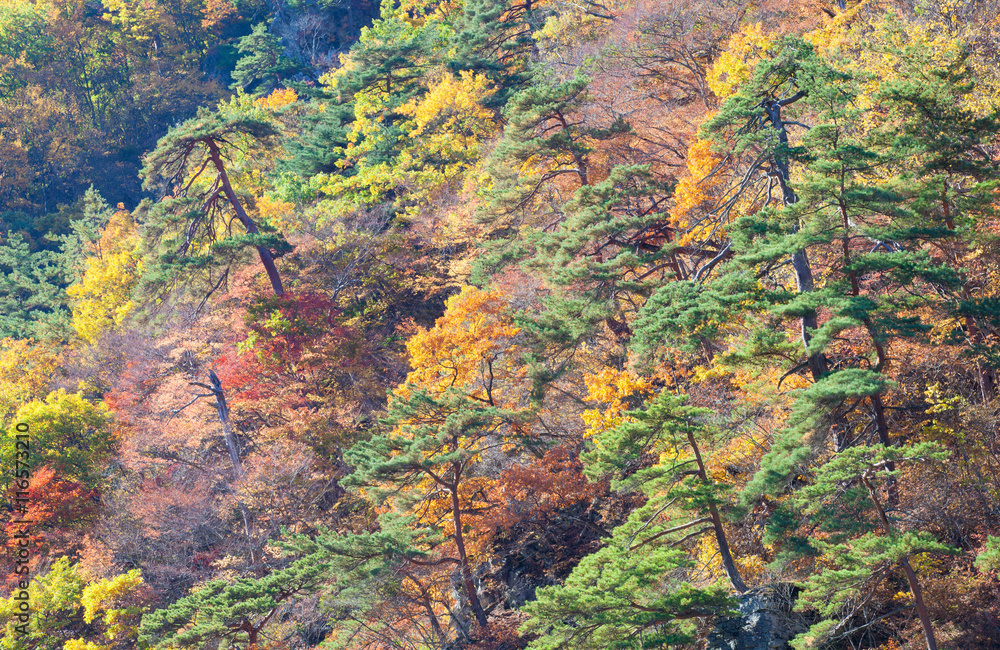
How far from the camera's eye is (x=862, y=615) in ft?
44.9

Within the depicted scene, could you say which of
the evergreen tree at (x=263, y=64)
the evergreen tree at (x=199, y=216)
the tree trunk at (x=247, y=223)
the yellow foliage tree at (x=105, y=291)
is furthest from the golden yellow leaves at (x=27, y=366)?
the evergreen tree at (x=263, y=64)

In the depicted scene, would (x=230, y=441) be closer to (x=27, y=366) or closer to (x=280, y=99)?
(x=27, y=366)

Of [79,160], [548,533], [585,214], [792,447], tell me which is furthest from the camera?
[79,160]

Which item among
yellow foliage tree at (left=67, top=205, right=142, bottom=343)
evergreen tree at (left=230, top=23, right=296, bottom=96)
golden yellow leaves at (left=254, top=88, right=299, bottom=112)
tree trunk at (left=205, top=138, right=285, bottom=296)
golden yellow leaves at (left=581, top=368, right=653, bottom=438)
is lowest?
golden yellow leaves at (left=581, top=368, right=653, bottom=438)

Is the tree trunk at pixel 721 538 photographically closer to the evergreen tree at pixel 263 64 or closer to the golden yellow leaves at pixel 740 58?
the golden yellow leaves at pixel 740 58

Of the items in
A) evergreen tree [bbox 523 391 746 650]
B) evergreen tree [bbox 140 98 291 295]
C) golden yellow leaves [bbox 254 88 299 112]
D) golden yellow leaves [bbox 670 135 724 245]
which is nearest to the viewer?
evergreen tree [bbox 523 391 746 650]

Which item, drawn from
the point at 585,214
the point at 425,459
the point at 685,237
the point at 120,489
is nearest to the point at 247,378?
the point at 120,489

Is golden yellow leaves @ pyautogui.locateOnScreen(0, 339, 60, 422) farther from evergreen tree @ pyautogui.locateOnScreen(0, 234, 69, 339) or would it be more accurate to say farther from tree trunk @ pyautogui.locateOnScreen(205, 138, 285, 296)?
tree trunk @ pyautogui.locateOnScreen(205, 138, 285, 296)

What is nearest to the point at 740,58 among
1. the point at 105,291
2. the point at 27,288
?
the point at 105,291

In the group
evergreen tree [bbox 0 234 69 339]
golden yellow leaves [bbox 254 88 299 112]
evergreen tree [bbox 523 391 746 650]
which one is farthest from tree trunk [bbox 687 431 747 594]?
golden yellow leaves [bbox 254 88 299 112]

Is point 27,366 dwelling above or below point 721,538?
above

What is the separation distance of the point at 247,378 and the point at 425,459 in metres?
9.63

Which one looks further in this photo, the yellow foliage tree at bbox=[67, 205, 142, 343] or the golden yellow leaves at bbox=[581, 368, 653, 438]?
the yellow foliage tree at bbox=[67, 205, 142, 343]

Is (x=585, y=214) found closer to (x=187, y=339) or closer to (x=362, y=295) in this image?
(x=362, y=295)
